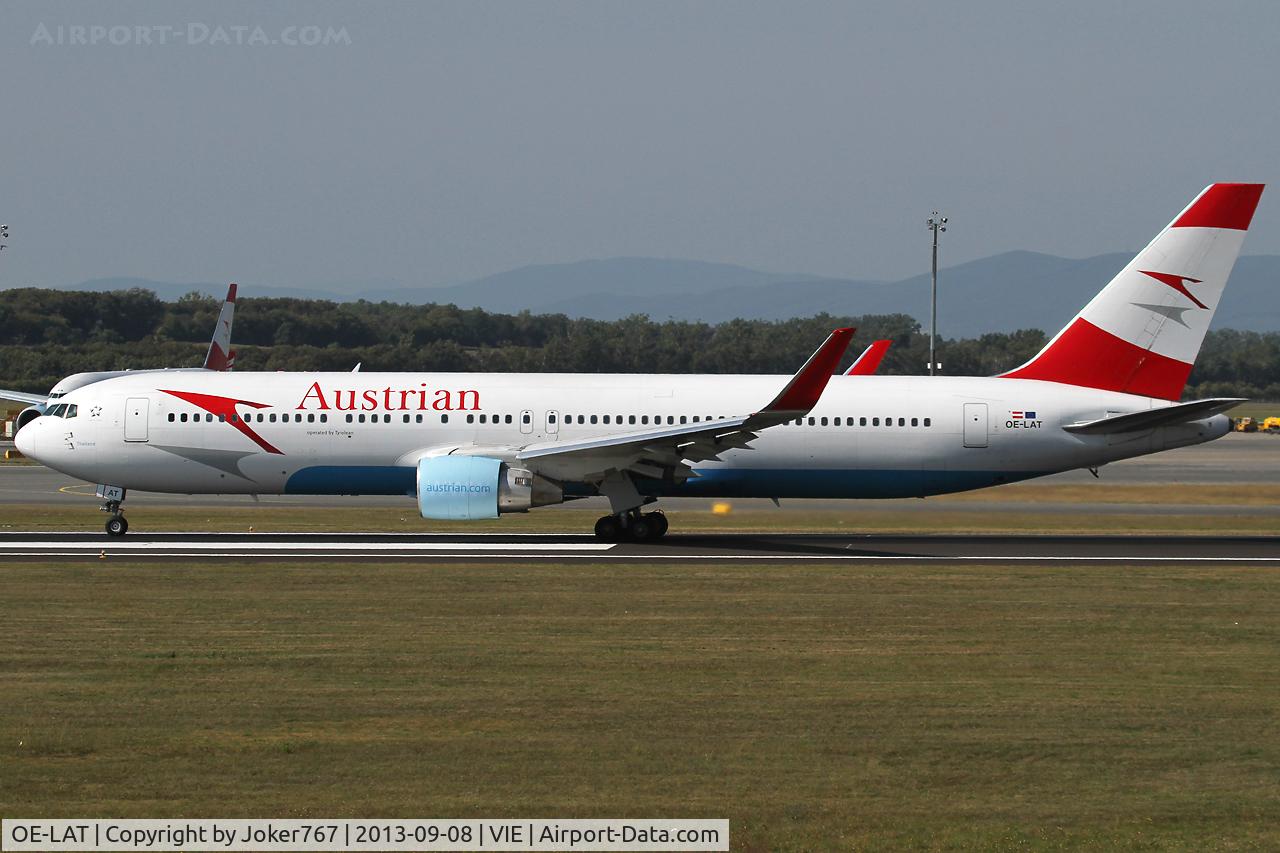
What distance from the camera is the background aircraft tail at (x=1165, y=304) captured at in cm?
3203

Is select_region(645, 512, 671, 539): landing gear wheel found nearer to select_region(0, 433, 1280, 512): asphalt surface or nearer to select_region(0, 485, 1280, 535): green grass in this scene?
select_region(0, 485, 1280, 535): green grass

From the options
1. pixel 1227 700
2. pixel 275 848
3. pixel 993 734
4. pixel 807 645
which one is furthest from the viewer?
pixel 807 645

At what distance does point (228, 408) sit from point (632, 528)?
9.13 metres

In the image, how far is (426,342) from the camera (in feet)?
425

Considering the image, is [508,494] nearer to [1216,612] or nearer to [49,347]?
[1216,612]

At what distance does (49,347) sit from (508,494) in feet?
328

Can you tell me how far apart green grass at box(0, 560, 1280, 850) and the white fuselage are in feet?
26.1

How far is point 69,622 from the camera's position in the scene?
19.6m

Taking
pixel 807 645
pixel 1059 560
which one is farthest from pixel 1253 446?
pixel 807 645

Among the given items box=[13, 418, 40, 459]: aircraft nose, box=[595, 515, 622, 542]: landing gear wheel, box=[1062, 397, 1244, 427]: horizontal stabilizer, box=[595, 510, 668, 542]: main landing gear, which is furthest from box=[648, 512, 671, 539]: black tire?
box=[13, 418, 40, 459]: aircraft nose

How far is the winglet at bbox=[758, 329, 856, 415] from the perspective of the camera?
28.2 meters

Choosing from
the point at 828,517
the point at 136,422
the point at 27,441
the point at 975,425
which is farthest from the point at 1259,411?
the point at 27,441

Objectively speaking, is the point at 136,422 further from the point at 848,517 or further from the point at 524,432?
the point at 848,517

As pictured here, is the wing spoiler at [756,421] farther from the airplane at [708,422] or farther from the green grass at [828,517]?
the green grass at [828,517]
